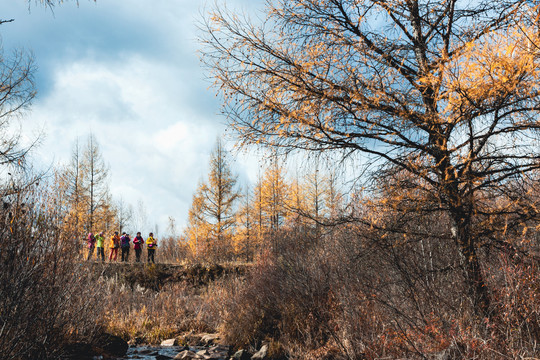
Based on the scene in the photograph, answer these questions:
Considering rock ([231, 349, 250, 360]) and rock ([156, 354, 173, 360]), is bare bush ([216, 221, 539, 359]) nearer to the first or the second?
rock ([231, 349, 250, 360])

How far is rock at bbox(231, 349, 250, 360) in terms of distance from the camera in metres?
8.38

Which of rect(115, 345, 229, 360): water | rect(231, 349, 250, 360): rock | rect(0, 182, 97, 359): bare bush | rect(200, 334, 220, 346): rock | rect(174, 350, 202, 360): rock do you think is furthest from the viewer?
rect(200, 334, 220, 346): rock

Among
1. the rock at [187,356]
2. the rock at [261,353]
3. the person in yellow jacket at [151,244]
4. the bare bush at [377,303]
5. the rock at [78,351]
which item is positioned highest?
the person in yellow jacket at [151,244]

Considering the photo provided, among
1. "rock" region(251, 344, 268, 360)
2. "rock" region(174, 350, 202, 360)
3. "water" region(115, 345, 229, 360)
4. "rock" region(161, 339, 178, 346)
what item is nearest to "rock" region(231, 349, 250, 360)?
"rock" region(251, 344, 268, 360)

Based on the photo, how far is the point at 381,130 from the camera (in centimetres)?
523

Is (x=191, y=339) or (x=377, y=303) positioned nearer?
(x=377, y=303)

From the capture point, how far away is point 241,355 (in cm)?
843

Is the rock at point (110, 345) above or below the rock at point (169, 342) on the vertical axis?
above

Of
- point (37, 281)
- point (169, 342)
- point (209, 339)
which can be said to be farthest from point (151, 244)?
point (37, 281)

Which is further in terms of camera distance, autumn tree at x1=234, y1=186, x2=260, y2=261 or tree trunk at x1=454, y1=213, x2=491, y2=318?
autumn tree at x1=234, y1=186, x2=260, y2=261

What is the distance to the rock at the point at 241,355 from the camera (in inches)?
330

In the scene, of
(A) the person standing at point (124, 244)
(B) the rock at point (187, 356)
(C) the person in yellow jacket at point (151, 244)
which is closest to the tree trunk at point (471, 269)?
(B) the rock at point (187, 356)

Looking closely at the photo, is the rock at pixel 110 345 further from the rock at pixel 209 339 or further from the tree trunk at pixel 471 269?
the tree trunk at pixel 471 269

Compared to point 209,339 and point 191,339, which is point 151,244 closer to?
point 191,339
